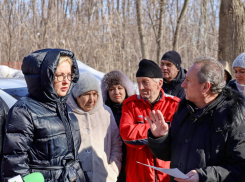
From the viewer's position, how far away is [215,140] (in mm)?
2211

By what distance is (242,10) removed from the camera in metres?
6.38

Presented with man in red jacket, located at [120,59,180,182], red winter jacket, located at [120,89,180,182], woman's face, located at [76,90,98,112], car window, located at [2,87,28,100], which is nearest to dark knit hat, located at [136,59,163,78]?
man in red jacket, located at [120,59,180,182]

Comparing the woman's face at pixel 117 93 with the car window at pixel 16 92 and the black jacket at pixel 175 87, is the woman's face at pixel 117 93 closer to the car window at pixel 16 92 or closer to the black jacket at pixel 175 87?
the black jacket at pixel 175 87

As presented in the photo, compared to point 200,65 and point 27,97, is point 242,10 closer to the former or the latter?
point 200,65

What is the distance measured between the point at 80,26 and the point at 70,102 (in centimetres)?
1018

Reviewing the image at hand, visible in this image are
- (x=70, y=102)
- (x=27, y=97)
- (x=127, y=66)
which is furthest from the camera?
(x=127, y=66)

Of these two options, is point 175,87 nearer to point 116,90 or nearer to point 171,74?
point 171,74

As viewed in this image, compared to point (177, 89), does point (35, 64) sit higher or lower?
higher

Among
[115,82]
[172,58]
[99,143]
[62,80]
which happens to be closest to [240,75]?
[172,58]

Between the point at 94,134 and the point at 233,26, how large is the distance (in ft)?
14.4

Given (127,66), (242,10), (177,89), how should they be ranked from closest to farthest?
(177,89) → (242,10) → (127,66)

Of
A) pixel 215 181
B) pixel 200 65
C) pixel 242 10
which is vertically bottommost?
pixel 215 181

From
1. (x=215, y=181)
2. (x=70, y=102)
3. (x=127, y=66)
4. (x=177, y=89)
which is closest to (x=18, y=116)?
(x=70, y=102)

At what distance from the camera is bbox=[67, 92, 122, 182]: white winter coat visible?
3.19 metres
